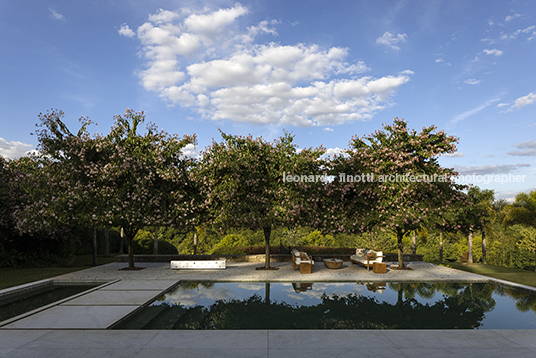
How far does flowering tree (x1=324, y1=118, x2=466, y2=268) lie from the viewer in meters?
18.6

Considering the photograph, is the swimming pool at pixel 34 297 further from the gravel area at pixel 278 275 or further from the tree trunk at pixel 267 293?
the tree trunk at pixel 267 293

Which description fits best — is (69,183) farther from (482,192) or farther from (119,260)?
(482,192)

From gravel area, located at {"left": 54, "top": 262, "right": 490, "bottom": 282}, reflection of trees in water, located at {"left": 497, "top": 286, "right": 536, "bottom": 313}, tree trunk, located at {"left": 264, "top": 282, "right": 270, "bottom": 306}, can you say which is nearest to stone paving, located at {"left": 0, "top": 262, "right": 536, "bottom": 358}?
reflection of trees in water, located at {"left": 497, "top": 286, "right": 536, "bottom": 313}

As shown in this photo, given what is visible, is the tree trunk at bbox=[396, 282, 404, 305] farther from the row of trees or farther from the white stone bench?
the white stone bench

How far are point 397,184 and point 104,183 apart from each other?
646 inches

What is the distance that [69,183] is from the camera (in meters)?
19.2

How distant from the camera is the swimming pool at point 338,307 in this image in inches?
373

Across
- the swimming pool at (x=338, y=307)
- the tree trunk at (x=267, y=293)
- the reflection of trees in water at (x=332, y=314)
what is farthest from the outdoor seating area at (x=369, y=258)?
the tree trunk at (x=267, y=293)

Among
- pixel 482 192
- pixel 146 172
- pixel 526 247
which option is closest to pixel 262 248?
pixel 146 172

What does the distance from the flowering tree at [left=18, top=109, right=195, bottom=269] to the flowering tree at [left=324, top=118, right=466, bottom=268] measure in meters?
9.34

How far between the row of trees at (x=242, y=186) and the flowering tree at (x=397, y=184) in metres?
0.06
